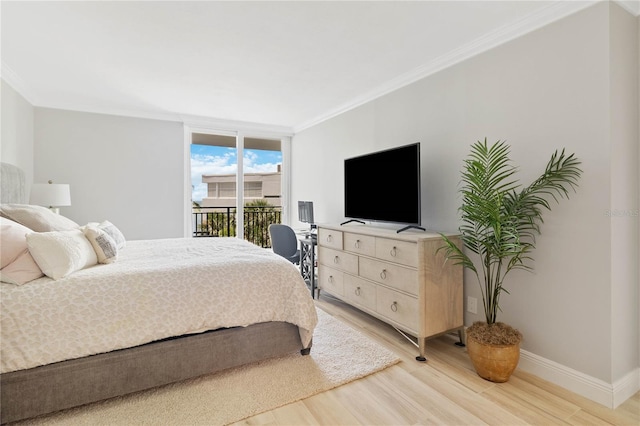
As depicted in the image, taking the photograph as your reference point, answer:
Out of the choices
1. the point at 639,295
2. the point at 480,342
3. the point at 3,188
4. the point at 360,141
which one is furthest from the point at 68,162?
the point at 639,295

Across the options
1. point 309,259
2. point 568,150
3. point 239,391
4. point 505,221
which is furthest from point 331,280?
point 568,150

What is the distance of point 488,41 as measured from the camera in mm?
2414

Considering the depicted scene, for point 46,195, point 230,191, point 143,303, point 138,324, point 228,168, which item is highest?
point 228,168

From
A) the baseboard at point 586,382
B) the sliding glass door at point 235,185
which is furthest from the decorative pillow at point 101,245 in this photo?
the baseboard at point 586,382

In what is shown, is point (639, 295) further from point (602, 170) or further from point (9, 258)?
point (9, 258)

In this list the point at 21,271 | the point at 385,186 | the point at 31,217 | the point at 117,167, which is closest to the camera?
the point at 21,271

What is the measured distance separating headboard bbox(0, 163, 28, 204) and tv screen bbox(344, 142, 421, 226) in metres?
3.17

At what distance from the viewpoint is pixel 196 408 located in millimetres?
1767

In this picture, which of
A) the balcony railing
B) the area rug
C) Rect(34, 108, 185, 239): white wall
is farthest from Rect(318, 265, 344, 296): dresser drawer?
Rect(34, 108, 185, 239): white wall

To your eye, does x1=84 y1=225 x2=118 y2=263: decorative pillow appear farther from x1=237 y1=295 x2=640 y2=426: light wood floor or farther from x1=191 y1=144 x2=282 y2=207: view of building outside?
x1=191 y1=144 x2=282 y2=207: view of building outside

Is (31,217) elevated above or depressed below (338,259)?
above

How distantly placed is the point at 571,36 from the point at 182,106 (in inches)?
160

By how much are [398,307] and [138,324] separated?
6.02 ft

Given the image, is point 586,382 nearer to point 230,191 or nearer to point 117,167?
point 230,191
